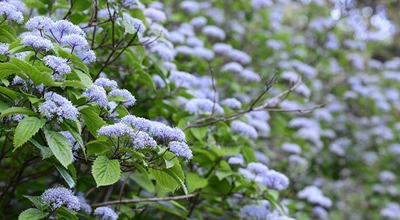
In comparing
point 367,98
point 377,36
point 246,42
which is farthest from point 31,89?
point 377,36

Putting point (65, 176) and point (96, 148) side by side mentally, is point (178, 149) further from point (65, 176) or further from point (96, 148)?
point (65, 176)

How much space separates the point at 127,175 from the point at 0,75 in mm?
1336

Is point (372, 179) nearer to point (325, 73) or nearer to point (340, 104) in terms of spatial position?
point (340, 104)

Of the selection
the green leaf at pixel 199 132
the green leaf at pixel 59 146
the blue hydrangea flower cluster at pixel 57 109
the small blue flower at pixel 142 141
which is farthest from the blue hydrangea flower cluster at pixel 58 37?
the green leaf at pixel 199 132

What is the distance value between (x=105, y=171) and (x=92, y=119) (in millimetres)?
204

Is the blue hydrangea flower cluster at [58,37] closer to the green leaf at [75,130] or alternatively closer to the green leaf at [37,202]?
the green leaf at [75,130]

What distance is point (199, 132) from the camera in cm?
286

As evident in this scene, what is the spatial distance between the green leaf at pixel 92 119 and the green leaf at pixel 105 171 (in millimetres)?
112

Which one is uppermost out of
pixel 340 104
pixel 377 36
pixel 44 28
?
pixel 377 36

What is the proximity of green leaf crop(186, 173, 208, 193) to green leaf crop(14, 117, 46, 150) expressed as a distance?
1210mm

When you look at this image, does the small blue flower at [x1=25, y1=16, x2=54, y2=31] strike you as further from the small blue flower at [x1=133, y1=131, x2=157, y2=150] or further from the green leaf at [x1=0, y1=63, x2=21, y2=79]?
the small blue flower at [x1=133, y1=131, x2=157, y2=150]

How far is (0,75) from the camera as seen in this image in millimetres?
1740

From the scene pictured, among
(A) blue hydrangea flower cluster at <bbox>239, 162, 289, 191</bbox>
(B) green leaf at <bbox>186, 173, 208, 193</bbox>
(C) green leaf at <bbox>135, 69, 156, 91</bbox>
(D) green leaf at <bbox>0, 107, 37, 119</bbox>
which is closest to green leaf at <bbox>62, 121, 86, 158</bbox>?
(D) green leaf at <bbox>0, 107, 37, 119</bbox>

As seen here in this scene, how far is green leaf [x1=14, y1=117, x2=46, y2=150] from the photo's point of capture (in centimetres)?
158
